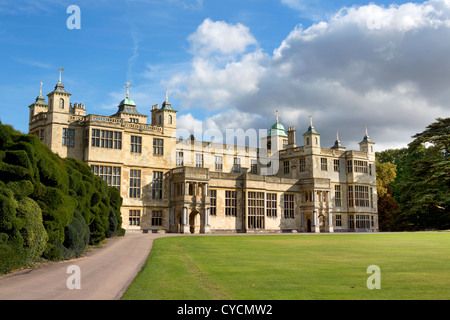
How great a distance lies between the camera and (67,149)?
41562 millimetres

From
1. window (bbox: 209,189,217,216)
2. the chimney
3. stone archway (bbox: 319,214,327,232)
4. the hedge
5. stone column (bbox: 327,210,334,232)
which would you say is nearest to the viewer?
the hedge

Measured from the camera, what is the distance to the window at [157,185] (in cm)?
4569

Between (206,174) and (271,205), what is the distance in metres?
11.3

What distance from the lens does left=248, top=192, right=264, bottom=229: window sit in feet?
167

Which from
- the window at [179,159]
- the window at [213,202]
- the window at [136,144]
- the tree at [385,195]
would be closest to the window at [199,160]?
the window at [179,159]

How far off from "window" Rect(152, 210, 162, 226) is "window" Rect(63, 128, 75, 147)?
10.8 meters

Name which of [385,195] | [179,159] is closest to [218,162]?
[179,159]

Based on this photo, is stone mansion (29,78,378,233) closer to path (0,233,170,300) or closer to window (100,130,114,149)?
window (100,130,114,149)

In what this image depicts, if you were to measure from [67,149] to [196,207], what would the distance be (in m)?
13.9

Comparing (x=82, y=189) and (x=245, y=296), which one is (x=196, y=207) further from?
(x=245, y=296)

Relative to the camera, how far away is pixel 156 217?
4544 centimetres

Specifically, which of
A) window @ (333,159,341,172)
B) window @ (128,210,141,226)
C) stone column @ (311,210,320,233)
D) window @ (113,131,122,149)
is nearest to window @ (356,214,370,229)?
window @ (333,159,341,172)

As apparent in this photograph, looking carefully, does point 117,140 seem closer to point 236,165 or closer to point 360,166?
point 236,165
